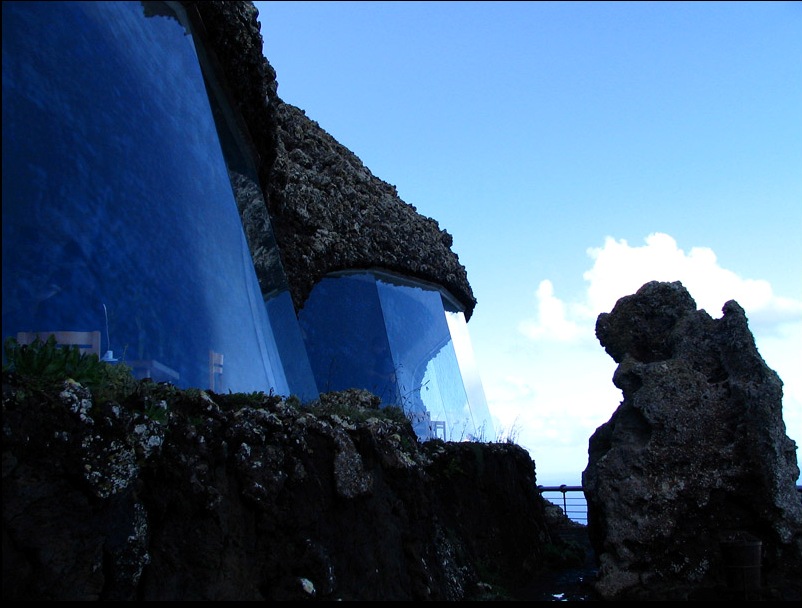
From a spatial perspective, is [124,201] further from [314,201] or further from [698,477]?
[698,477]

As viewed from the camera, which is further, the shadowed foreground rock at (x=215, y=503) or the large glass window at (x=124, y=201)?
the large glass window at (x=124, y=201)

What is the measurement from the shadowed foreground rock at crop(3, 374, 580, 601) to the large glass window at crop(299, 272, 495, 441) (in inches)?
136

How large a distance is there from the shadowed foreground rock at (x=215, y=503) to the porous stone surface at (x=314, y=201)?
337cm

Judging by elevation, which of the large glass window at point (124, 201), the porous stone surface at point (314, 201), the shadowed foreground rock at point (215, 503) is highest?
the porous stone surface at point (314, 201)

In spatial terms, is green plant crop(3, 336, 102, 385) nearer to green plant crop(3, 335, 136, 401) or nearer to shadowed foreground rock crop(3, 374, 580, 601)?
green plant crop(3, 335, 136, 401)

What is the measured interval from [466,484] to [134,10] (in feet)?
17.5

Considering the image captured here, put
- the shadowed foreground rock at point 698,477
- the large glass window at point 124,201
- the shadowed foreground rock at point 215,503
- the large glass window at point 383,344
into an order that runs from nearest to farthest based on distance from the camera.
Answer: the shadowed foreground rock at point 215,503 < the large glass window at point 124,201 < the shadowed foreground rock at point 698,477 < the large glass window at point 383,344

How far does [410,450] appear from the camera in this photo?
6496 millimetres

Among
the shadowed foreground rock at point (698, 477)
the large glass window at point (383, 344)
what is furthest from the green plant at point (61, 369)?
the large glass window at point (383, 344)

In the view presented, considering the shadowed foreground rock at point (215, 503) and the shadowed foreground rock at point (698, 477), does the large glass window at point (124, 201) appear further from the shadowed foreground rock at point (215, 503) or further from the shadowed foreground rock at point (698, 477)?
the shadowed foreground rock at point (698, 477)

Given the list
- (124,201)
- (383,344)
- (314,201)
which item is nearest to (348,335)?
(383,344)

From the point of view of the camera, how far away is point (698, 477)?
673 centimetres

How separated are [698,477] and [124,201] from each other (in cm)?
533

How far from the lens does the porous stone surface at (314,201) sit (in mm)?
7203
